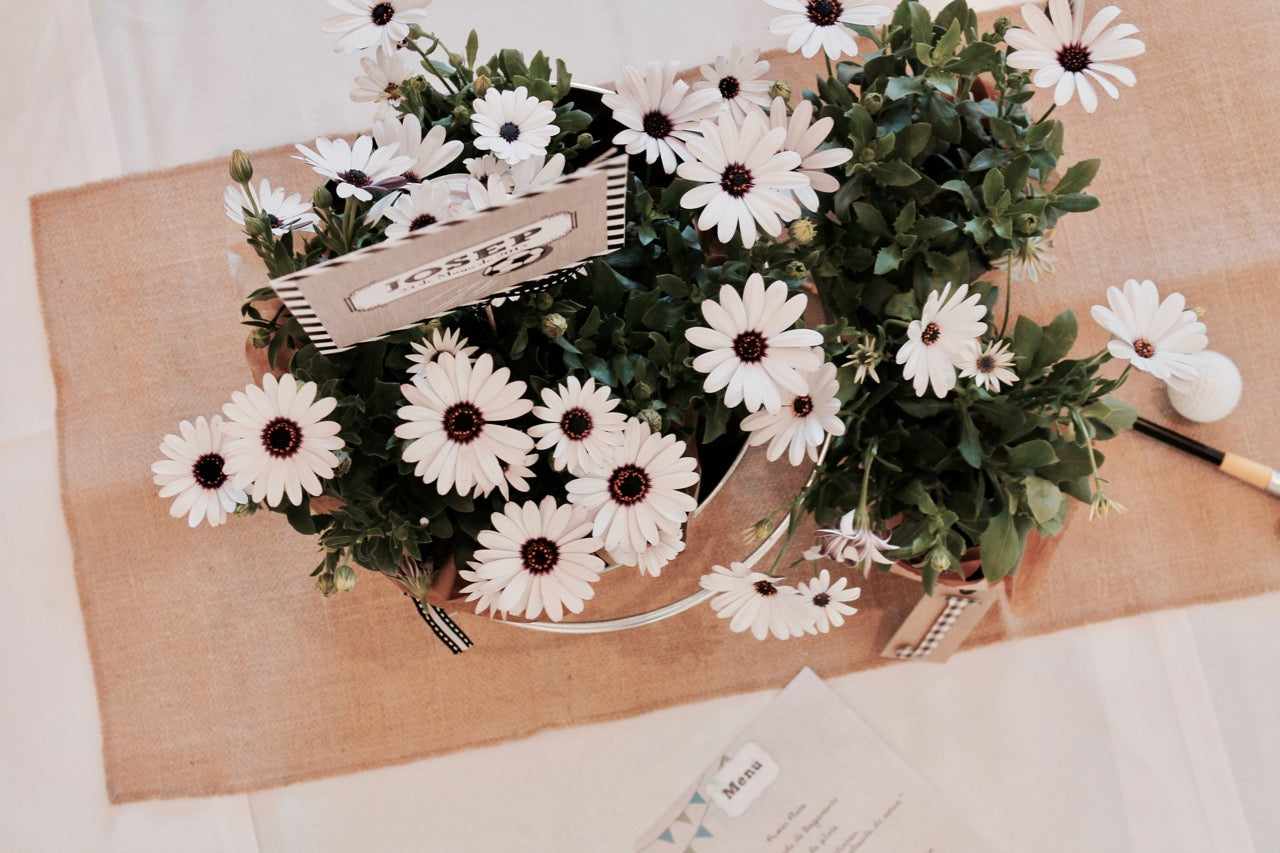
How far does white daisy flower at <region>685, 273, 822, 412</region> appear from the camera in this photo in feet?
1.63

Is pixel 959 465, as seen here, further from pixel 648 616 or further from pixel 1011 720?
pixel 1011 720

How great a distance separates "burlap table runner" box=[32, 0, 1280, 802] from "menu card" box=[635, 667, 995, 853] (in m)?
0.04

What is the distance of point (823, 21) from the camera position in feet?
1.83

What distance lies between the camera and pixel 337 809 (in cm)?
88

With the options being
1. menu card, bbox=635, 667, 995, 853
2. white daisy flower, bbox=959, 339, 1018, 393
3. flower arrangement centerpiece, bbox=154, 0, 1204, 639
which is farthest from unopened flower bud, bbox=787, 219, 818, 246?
menu card, bbox=635, 667, 995, 853

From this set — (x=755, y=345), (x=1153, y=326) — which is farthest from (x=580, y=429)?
(x=1153, y=326)

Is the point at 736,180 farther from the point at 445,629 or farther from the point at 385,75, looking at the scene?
the point at 445,629

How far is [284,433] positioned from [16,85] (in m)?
0.75

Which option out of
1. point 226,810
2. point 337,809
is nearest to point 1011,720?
point 337,809

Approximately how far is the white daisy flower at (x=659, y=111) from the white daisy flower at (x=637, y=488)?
165 millimetres

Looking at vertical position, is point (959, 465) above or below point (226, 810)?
above

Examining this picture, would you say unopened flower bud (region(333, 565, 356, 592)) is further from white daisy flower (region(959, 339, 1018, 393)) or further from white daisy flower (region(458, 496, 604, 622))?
white daisy flower (region(959, 339, 1018, 393))

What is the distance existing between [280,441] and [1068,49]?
50 cm

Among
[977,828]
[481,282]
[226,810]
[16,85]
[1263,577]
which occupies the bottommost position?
[226,810]
